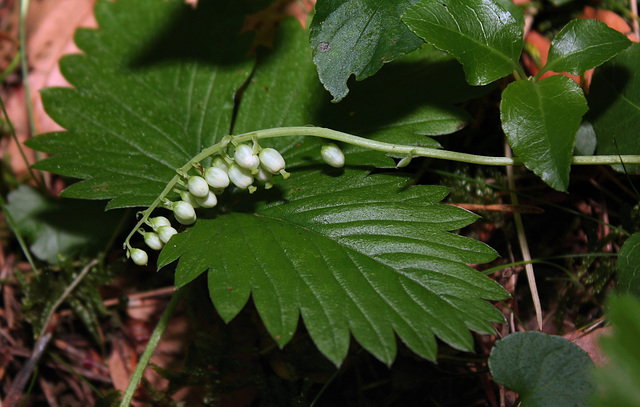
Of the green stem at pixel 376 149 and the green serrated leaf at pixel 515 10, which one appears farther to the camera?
the green serrated leaf at pixel 515 10

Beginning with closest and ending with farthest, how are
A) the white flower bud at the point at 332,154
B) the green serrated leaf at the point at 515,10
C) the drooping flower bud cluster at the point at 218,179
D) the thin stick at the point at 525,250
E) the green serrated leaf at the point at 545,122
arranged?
1. the green serrated leaf at the point at 545,122
2. the drooping flower bud cluster at the point at 218,179
3. the white flower bud at the point at 332,154
4. the thin stick at the point at 525,250
5. the green serrated leaf at the point at 515,10

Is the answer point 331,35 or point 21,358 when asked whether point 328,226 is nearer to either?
point 331,35

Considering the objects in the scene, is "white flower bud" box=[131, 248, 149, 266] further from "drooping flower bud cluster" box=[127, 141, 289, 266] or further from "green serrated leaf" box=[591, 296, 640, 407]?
"green serrated leaf" box=[591, 296, 640, 407]

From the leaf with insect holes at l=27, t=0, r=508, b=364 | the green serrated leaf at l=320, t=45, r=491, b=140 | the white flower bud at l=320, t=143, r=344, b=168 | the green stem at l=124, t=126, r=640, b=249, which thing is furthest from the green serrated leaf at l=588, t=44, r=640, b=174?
the white flower bud at l=320, t=143, r=344, b=168

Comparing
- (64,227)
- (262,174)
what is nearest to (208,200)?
(262,174)

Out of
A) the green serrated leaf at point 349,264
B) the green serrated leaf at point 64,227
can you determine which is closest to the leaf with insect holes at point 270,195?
the green serrated leaf at point 349,264

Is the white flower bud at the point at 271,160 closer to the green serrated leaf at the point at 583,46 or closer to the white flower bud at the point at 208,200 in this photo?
the white flower bud at the point at 208,200

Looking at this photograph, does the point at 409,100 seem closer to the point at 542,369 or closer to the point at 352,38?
the point at 352,38
